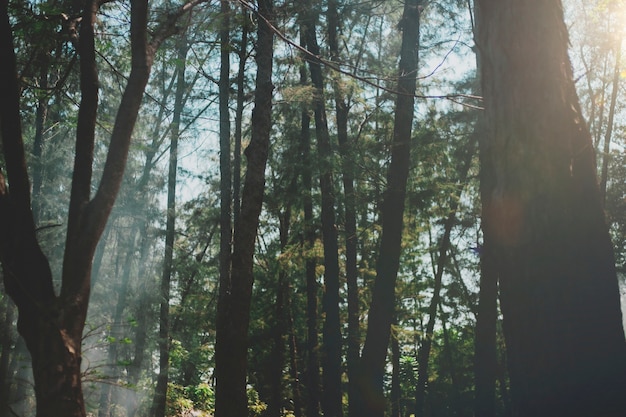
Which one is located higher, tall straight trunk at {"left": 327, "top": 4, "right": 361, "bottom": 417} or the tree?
tall straight trunk at {"left": 327, "top": 4, "right": 361, "bottom": 417}

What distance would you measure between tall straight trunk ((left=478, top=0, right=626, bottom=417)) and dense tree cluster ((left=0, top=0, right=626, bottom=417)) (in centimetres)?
1

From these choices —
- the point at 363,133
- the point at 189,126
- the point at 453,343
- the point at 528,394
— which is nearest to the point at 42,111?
the point at 189,126

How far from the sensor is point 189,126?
19.4m

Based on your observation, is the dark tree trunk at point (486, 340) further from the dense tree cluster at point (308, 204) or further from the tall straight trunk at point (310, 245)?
the tall straight trunk at point (310, 245)

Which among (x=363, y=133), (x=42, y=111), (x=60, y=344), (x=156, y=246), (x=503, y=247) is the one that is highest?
(x=363, y=133)

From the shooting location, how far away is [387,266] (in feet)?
36.7

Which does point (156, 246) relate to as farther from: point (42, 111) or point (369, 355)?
point (369, 355)

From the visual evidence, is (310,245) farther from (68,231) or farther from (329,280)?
(68,231)

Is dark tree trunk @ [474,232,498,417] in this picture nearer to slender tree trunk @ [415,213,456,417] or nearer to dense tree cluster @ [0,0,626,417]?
dense tree cluster @ [0,0,626,417]

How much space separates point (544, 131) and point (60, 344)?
3192mm

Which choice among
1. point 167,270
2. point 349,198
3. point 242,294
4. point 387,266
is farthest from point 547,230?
point 167,270

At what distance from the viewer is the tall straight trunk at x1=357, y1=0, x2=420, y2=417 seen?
10.8 meters

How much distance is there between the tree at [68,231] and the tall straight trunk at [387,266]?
679 centimetres

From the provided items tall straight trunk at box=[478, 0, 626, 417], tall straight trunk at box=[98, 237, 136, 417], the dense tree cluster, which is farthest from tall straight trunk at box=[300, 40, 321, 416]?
tall straight trunk at box=[478, 0, 626, 417]
